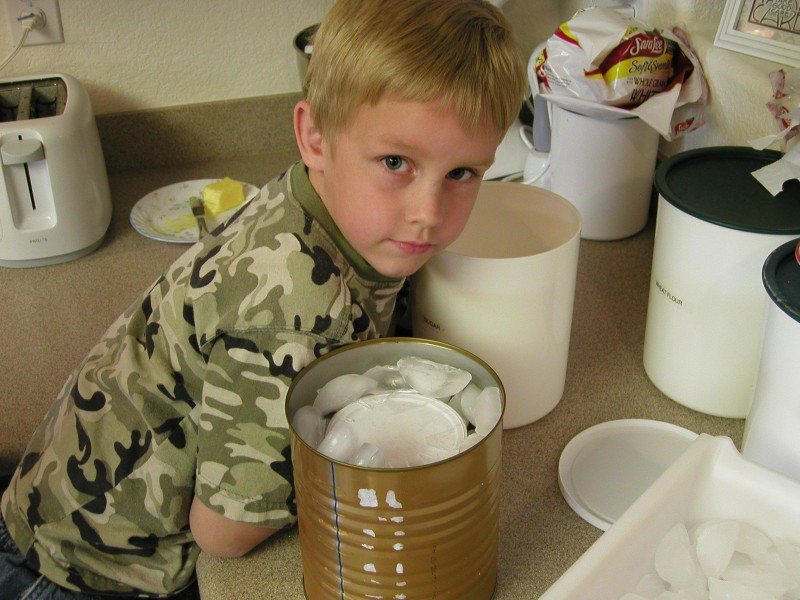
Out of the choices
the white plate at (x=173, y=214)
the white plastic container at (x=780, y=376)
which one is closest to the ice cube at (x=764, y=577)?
the white plastic container at (x=780, y=376)

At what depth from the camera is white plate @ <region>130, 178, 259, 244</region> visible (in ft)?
4.33

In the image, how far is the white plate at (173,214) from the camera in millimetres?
1318

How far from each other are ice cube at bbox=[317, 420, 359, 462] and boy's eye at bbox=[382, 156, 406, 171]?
216 millimetres

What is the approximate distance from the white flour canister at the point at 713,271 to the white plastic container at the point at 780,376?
60 millimetres

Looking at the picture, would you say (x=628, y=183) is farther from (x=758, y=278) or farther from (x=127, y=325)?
(x=127, y=325)

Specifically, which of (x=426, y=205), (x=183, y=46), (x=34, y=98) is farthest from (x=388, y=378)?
(x=183, y=46)

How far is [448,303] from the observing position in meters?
0.80

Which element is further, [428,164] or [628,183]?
[628,183]

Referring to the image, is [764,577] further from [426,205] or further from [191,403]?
[191,403]

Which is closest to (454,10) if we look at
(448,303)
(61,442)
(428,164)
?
(428,164)

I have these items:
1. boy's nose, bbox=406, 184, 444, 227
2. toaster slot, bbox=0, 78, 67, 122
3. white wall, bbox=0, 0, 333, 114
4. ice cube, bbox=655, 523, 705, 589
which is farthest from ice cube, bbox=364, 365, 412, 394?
white wall, bbox=0, 0, 333, 114

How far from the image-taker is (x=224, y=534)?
697 millimetres

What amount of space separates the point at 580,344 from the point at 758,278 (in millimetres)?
273

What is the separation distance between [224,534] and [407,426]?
0.63 feet
